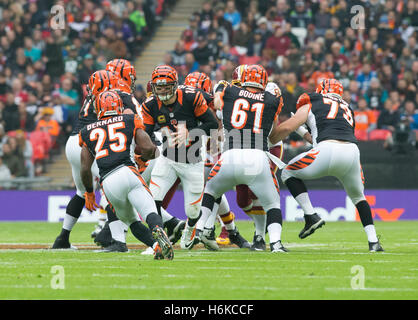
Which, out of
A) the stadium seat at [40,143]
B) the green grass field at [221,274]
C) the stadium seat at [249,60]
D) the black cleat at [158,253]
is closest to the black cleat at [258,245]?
the green grass field at [221,274]

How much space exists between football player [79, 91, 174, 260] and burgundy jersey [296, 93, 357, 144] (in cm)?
208

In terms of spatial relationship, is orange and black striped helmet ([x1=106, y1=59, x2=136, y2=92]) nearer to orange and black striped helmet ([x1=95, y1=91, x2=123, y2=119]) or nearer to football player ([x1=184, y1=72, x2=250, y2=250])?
football player ([x1=184, y1=72, x2=250, y2=250])

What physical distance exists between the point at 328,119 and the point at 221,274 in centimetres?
310

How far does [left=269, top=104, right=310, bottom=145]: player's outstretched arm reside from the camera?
9.76 m

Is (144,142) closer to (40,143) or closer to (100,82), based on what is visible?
(100,82)

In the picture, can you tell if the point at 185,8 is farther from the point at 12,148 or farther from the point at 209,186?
the point at 209,186

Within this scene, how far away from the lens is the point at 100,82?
10406mm

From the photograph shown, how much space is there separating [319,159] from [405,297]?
11.8ft

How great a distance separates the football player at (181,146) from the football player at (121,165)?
41.0 inches

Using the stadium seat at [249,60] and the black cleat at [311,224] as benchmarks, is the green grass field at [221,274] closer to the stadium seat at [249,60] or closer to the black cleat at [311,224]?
the black cleat at [311,224]

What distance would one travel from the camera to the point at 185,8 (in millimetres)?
24656

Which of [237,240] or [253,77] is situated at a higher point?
[253,77]

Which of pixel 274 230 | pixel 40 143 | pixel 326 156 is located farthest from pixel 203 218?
pixel 40 143
